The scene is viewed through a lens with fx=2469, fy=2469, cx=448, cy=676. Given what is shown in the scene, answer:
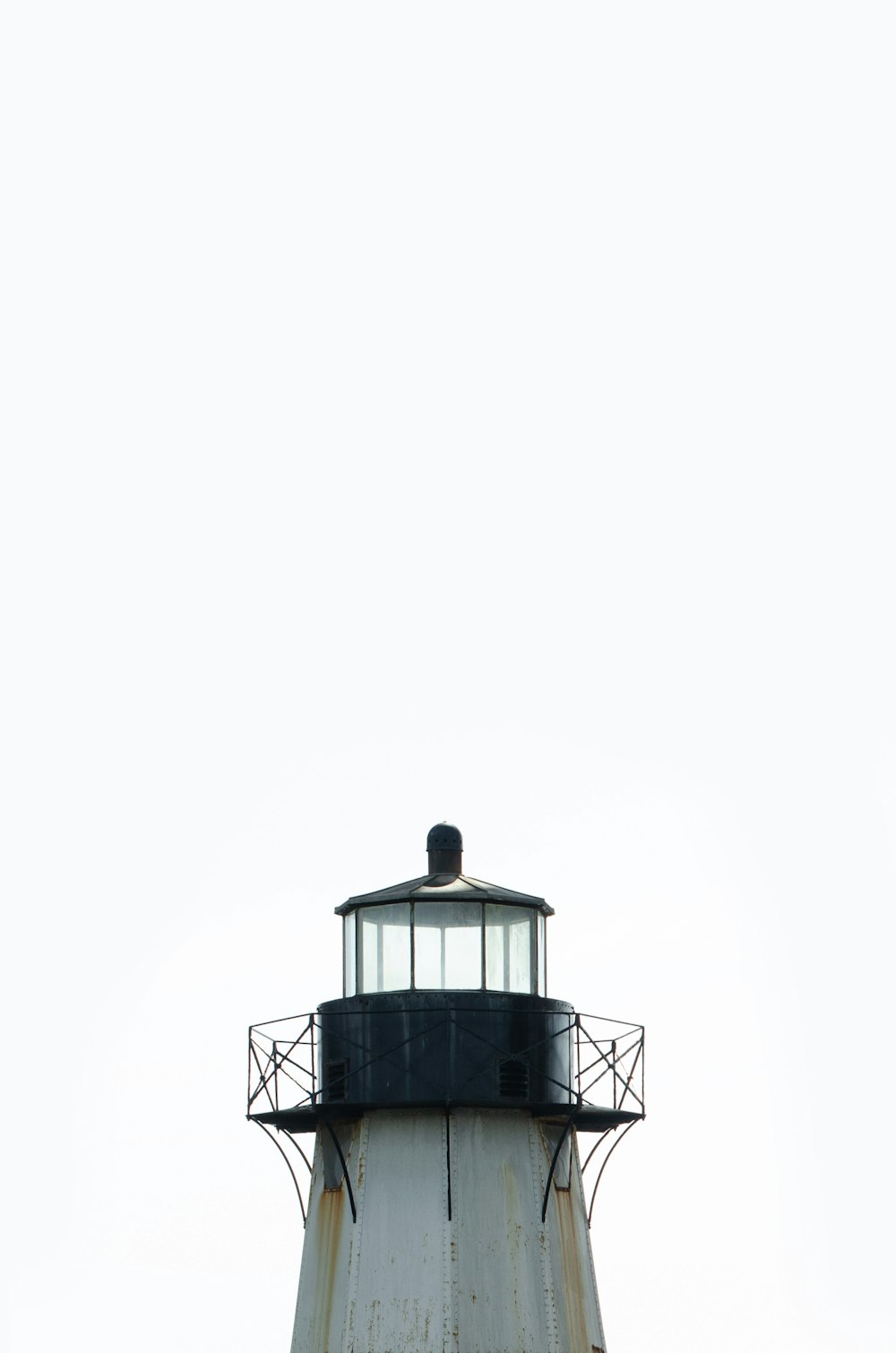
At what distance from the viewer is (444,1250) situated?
105 ft

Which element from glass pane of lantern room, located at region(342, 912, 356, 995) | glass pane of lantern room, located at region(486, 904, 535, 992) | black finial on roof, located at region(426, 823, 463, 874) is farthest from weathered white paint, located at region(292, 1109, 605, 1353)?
black finial on roof, located at region(426, 823, 463, 874)

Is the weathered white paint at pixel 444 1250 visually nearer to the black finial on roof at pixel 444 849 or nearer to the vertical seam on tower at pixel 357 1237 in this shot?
the vertical seam on tower at pixel 357 1237

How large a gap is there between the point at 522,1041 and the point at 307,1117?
3.21 metres

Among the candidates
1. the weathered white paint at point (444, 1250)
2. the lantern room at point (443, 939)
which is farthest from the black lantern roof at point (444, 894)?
the weathered white paint at point (444, 1250)

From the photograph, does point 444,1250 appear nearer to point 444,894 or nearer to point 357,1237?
point 357,1237

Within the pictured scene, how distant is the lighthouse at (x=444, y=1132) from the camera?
1265 inches

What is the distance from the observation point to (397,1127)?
32.9 meters

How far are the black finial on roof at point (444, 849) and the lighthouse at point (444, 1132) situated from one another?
3cm

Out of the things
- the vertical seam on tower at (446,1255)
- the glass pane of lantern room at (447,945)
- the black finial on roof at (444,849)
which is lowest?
the vertical seam on tower at (446,1255)

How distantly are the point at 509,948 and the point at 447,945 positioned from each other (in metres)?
0.89

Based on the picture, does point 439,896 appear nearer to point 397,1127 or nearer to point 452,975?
point 452,975

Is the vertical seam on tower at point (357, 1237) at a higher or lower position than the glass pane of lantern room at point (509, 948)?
lower

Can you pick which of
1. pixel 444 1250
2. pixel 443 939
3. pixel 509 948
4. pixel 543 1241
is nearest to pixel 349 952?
pixel 443 939

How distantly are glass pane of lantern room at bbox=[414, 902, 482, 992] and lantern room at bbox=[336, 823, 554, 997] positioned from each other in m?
0.01
